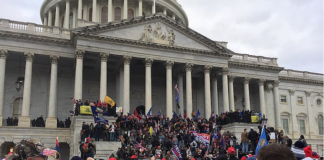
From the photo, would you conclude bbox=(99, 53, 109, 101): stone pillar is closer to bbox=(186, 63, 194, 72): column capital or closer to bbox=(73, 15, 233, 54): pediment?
bbox=(73, 15, 233, 54): pediment

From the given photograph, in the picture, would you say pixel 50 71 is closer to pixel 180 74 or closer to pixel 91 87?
pixel 91 87

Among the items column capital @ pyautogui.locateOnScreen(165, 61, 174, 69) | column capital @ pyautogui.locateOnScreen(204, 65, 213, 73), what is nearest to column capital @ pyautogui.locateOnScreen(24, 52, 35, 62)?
column capital @ pyautogui.locateOnScreen(165, 61, 174, 69)

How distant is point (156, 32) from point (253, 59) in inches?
608

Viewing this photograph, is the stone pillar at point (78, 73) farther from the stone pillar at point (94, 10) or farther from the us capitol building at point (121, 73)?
the stone pillar at point (94, 10)

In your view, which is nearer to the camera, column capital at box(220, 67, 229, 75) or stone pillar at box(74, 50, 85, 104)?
stone pillar at box(74, 50, 85, 104)

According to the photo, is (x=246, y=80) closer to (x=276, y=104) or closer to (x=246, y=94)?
(x=246, y=94)

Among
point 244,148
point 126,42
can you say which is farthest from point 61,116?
point 244,148

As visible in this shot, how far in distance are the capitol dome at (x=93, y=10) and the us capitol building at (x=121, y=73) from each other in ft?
49.5

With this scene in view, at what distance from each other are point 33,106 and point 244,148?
88.3 feet

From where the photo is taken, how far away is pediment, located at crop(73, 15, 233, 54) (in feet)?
126

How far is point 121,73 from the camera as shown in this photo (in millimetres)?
39906

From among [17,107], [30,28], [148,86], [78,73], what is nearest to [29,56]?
[30,28]

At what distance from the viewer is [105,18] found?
191ft

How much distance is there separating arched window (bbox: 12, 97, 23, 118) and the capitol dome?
18761 millimetres
